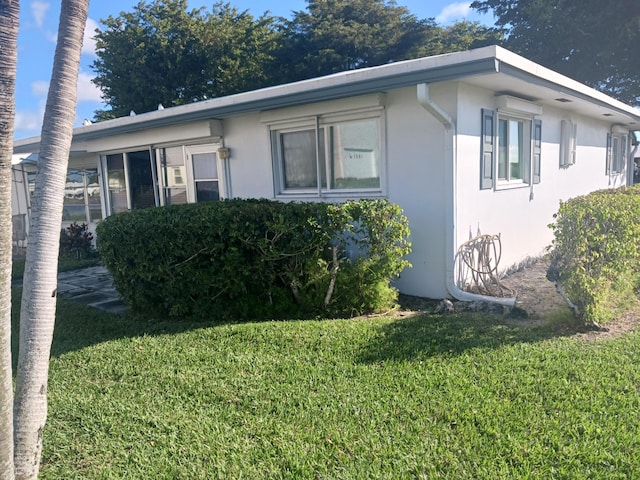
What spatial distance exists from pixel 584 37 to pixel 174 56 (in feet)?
59.2

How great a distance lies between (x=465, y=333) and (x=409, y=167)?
2.40 m

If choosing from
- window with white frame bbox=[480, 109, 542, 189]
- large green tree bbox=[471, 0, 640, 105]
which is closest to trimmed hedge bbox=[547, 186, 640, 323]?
window with white frame bbox=[480, 109, 542, 189]

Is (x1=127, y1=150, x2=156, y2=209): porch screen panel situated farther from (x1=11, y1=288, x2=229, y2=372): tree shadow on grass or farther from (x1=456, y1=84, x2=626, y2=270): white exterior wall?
(x1=456, y1=84, x2=626, y2=270): white exterior wall

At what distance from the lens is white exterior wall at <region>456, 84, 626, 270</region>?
6.08 meters

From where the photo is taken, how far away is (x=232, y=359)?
4305mm

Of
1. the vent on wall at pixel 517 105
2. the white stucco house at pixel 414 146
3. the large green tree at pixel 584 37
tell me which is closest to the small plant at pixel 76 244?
the white stucco house at pixel 414 146

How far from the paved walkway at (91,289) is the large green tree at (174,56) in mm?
15616

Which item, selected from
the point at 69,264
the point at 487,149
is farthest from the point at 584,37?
the point at 69,264

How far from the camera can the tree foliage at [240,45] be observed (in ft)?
75.8

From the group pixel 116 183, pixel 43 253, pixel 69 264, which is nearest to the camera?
pixel 43 253

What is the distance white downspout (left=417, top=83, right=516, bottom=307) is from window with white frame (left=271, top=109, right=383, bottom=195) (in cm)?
101

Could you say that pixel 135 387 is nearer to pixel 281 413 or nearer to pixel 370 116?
pixel 281 413

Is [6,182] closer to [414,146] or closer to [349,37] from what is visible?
[414,146]

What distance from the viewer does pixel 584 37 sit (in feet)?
66.6
